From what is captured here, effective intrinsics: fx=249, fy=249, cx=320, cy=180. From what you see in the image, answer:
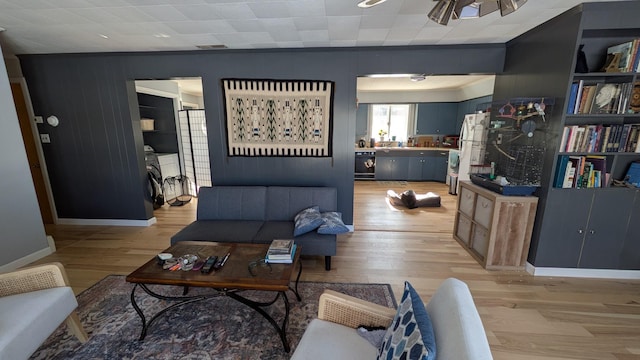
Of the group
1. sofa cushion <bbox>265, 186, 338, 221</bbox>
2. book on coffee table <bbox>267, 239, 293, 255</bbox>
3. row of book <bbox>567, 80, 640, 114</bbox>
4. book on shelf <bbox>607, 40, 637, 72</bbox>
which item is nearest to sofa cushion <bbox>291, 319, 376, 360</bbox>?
book on coffee table <bbox>267, 239, 293, 255</bbox>

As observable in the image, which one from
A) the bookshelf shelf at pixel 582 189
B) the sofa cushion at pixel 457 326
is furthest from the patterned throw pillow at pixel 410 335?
the bookshelf shelf at pixel 582 189

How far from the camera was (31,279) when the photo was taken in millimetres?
1574

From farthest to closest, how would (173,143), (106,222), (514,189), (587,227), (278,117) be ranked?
(173,143), (106,222), (278,117), (514,189), (587,227)

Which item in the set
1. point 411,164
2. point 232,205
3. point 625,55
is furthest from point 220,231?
point 411,164

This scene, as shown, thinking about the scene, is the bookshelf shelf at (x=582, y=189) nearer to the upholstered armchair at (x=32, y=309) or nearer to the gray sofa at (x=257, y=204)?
the gray sofa at (x=257, y=204)

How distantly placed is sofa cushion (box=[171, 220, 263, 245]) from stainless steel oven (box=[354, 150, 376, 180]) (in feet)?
14.2

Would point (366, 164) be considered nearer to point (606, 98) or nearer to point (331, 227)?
point (331, 227)

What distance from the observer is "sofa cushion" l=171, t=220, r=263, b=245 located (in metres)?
2.43

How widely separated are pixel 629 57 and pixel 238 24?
337 centimetres

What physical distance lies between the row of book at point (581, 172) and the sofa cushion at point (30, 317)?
12.8 ft

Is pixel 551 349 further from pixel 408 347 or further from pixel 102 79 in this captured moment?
pixel 102 79

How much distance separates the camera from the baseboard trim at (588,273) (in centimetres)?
237

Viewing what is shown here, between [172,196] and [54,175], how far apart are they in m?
1.76

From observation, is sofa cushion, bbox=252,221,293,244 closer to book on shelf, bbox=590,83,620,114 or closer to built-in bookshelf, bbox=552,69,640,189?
built-in bookshelf, bbox=552,69,640,189
